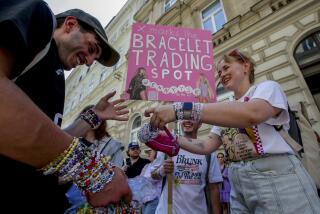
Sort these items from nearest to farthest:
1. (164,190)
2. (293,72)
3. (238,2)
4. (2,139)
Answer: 1. (2,139)
2. (164,190)
3. (293,72)
4. (238,2)


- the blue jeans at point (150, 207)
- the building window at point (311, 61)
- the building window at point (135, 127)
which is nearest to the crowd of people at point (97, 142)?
the blue jeans at point (150, 207)

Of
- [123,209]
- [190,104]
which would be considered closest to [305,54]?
[190,104]

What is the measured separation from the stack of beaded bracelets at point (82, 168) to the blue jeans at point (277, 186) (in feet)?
3.65

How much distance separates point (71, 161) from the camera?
625 millimetres

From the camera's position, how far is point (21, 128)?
519mm

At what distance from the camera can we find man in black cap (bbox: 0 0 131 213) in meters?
0.53

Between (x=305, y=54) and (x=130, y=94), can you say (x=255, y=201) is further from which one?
(x=305, y=54)

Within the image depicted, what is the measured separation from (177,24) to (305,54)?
18.8 feet

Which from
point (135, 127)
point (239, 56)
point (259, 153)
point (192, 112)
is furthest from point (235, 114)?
point (135, 127)

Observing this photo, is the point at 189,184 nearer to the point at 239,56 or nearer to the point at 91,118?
the point at 91,118

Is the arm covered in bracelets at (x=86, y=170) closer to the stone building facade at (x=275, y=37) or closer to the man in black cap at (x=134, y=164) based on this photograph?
the man in black cap at (x=134, y=164)

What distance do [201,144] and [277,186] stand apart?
0.81 m

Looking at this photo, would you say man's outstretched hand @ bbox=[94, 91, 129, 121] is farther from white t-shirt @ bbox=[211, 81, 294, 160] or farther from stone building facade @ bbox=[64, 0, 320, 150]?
stone building facade @ bbox=[64, 0, 320, 150]

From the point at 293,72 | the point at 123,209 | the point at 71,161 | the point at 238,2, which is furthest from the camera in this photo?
the point at 238,2
